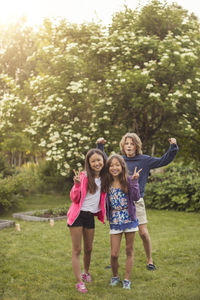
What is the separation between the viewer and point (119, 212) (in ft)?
13.5

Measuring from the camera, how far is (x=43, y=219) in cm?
898

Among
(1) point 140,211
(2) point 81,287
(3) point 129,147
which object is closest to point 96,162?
(3) point 129,147

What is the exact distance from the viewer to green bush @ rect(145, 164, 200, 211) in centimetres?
1017

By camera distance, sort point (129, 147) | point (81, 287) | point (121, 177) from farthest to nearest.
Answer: point (129, 147) → point (121, 177) → point (81, 287)

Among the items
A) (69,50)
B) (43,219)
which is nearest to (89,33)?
(69,50)

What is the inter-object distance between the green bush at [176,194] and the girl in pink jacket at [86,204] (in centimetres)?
625

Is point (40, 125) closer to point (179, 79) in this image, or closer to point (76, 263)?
point (179, 79)

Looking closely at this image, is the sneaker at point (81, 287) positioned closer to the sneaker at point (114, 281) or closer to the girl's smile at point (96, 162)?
the sneaker at point (114, 281)

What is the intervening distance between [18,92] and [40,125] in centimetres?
262

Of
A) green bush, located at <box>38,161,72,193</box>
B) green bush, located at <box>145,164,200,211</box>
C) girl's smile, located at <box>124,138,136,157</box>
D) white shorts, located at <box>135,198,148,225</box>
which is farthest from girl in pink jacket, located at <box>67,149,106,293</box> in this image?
green bush, located at <box>38,161,72,193</box>

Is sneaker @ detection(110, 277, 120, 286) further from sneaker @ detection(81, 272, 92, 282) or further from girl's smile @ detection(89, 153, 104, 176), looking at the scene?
girl's smile @ detection(89, 153, 104, 176)

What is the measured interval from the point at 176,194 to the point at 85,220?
6.99m

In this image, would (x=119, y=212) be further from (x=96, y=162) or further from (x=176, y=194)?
(x=176, y=194)

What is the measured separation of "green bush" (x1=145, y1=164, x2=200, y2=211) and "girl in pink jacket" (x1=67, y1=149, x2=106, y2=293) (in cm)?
625
